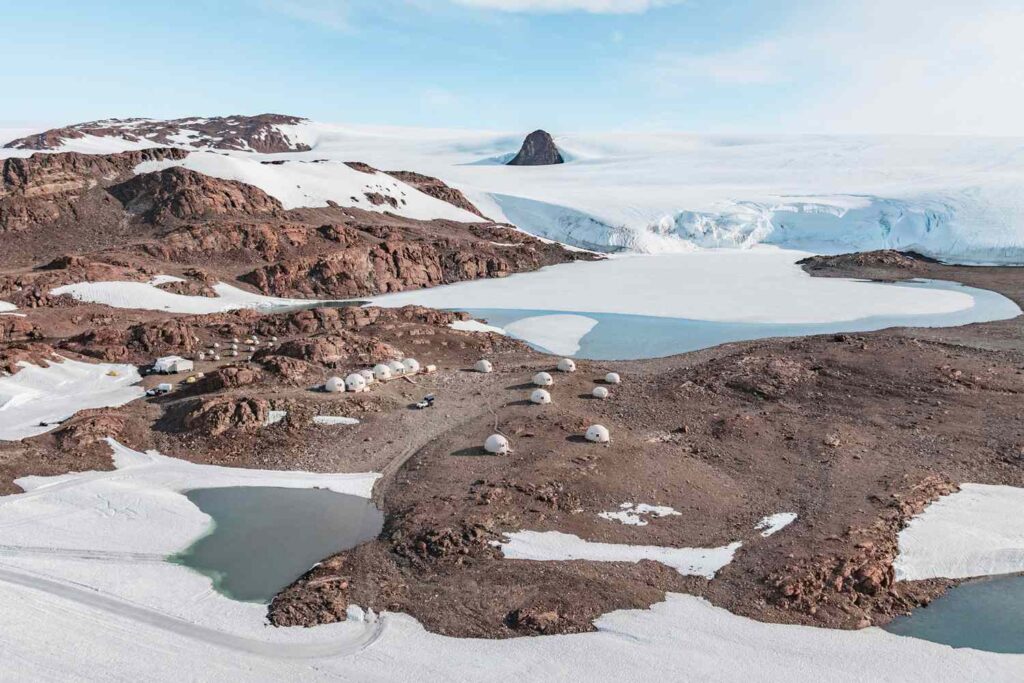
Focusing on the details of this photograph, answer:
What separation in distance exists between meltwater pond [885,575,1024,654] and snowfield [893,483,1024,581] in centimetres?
50

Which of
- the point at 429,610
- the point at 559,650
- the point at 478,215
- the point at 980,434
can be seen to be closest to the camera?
the point at 559,650

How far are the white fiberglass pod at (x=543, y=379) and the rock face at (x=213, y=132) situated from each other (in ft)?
461

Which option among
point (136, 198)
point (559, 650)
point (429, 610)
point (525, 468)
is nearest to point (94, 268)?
point (136, 198)

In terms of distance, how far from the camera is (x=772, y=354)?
115ft

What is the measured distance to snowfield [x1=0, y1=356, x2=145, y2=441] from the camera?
86.5ft

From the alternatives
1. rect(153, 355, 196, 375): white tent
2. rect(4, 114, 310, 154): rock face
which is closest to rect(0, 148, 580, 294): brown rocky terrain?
rect(153, 355, 196, 375): white tent

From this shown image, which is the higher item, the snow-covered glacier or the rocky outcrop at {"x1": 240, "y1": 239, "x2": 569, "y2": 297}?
the snow-covered glacier

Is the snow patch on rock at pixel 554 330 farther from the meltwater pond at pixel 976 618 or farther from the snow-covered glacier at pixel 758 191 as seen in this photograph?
the snow-covered glacier at pixel 758 191

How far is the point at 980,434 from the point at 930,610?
13337mm

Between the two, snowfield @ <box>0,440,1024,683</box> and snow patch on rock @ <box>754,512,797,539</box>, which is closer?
snowfield @ <box>0,440,1024,683</box>

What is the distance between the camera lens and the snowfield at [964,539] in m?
17.0

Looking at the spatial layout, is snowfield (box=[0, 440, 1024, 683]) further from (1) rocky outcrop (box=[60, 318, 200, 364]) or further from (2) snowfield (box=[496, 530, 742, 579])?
(1) rocky outcrop (box=[60, 318, 200, 364])

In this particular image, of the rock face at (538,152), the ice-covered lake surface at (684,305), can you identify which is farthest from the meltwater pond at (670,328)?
the rock face at (538,152)

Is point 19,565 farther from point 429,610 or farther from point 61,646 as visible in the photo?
point 429,610
